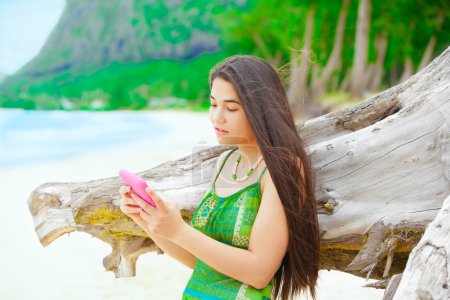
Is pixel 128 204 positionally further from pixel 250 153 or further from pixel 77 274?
pixel 77 274

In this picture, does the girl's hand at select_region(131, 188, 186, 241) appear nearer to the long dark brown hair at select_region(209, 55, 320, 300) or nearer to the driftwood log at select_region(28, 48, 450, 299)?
the long dark brown hair at select_region(209, 55, 320, 300)

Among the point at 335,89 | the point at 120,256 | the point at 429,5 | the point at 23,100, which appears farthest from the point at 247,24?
the point at 120,256

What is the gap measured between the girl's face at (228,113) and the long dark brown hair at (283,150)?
0.03 meters

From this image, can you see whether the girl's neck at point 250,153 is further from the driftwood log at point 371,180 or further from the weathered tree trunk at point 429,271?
the weathered tree trunk at point 429,271

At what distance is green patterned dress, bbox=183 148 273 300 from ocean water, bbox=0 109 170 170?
452 inches

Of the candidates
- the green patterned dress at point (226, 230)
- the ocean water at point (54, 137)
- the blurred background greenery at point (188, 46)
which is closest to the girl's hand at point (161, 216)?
the green patterned dress at point (226, 230)

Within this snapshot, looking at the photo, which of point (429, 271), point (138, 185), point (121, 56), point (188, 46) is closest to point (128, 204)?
point (138, 185)

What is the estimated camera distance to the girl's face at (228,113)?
5.90 ft

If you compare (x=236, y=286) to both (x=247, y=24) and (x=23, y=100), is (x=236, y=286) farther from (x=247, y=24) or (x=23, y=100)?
(x=23, y=100)

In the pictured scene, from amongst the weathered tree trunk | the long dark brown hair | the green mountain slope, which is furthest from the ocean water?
the weathered tree trunk

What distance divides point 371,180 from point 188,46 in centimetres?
4522

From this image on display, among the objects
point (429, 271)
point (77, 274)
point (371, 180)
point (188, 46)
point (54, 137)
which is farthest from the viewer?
point (188, 46)

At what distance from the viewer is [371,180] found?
6.85 feet

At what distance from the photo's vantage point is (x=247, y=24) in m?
30.8
